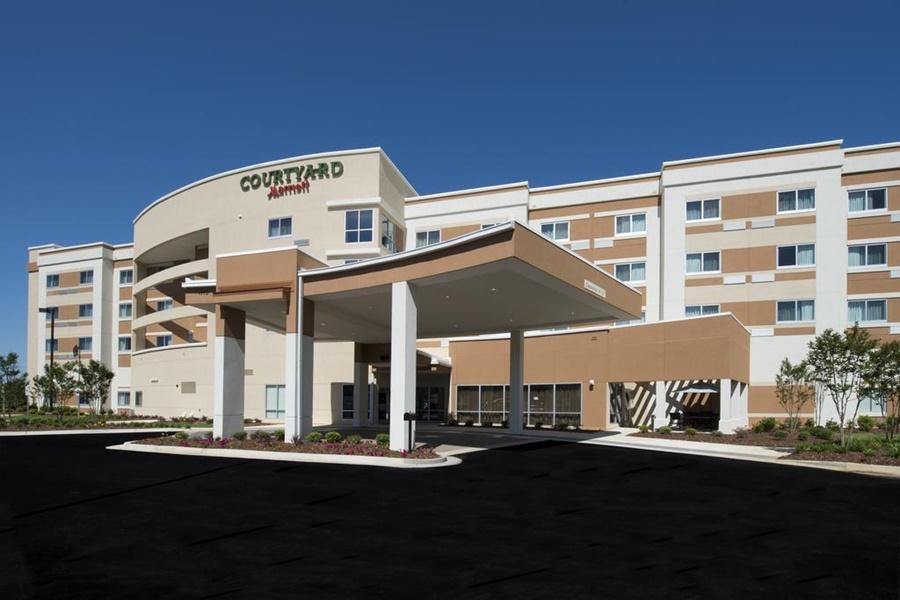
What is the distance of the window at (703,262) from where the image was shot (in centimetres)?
4156

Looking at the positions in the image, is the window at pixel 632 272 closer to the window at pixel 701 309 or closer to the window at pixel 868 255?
the window at pixel 701 309

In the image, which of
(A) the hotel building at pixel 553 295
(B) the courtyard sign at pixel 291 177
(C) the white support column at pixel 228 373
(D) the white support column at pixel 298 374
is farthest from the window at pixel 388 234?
(D) the white support column at pixel 298 374

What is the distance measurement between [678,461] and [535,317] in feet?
36.1

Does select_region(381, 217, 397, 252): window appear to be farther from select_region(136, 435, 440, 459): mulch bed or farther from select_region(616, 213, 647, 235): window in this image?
select_region(136, 435, 440, 459): mulch bed

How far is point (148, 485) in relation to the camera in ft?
53.1

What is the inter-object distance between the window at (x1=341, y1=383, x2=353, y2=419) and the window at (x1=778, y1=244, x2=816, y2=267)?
26638mm

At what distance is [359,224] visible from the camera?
42.6 m

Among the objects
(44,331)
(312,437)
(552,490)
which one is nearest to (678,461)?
(552,490)

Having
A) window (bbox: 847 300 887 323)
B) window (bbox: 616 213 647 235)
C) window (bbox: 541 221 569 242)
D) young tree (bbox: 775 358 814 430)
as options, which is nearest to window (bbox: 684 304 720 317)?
young tree (bbox: 775 358 814 430)

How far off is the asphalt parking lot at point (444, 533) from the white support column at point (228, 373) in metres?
7.69

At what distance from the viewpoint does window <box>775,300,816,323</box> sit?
39375 millimetres

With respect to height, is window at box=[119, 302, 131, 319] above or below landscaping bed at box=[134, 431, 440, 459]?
above

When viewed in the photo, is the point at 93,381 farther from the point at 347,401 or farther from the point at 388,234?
the point at 388,234

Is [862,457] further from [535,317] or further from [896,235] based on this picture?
[896,235]
